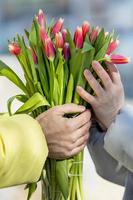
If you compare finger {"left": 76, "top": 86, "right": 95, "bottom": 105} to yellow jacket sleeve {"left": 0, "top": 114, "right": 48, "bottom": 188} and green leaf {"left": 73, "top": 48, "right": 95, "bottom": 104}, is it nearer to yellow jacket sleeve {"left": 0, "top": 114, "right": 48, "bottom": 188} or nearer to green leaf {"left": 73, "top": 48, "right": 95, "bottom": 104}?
green leaf {"left": 73, "top": 48, "right": 95, "bottom": 104}

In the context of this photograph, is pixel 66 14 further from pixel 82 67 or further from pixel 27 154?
pixel 27 154

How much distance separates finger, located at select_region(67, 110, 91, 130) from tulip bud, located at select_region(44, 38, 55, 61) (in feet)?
0.46

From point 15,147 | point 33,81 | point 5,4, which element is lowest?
point 15,147

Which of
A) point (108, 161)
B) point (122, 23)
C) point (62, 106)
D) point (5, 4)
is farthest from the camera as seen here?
point (5, 4)

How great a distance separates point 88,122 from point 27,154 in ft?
0.61

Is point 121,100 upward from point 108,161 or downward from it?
upward

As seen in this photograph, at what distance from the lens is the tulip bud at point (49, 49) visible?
97cm

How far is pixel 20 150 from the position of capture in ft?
2.92

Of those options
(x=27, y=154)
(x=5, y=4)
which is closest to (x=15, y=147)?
(x=27, y=154)

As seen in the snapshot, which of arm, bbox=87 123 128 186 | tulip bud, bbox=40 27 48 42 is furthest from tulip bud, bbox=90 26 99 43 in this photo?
arm, bbox=87 123 128 186

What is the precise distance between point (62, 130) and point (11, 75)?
178mm

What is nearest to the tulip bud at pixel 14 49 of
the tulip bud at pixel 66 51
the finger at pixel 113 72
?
the tulip bud at pixel 66 51

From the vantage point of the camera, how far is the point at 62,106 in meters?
0.99

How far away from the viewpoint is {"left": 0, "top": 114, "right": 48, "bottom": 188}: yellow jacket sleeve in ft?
2.88
